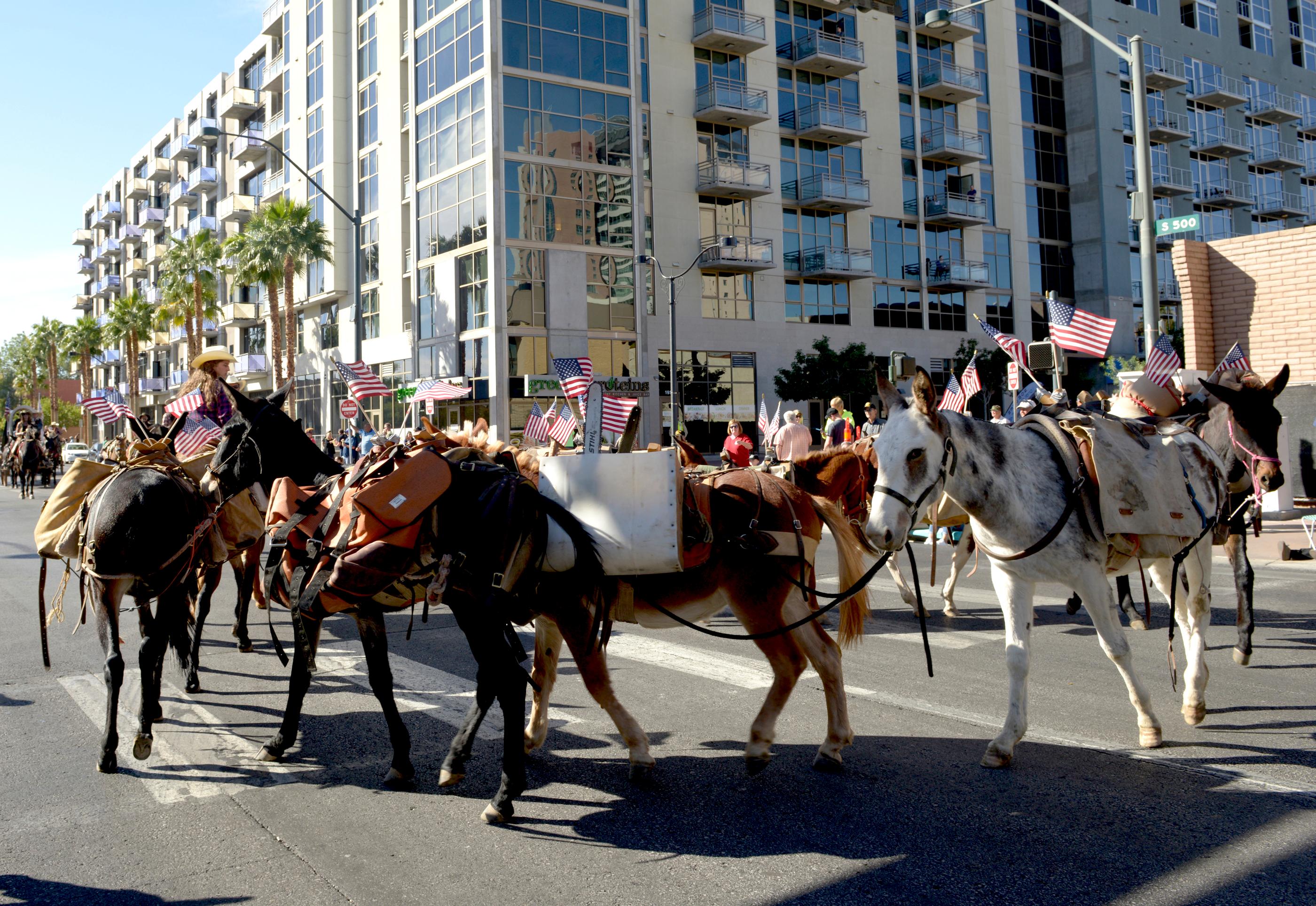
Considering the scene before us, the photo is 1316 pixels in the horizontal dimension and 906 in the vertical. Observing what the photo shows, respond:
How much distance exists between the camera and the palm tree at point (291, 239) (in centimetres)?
4612

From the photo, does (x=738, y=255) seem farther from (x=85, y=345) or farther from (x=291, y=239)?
(x=85, y=345)

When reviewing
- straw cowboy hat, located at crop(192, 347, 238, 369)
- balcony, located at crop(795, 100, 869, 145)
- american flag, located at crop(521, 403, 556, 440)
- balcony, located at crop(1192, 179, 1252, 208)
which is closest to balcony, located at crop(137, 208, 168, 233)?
balcony, located at crop(795, 100, 869, 145)

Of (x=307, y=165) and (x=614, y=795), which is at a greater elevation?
(x=307, y=165)

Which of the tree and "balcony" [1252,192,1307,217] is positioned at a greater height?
"balcony" [1252,192,1307,217]

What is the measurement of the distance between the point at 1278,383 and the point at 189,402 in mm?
8717

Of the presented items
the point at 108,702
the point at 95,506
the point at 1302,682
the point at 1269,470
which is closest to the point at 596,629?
the point at 108,702

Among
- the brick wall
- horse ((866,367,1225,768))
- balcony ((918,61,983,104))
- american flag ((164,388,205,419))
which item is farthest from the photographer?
balcony ((918,61,983,104))

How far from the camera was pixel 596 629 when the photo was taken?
16.2 feet

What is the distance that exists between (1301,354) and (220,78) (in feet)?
240

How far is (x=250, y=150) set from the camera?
2435 inches

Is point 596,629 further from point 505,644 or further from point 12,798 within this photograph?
point 12,798

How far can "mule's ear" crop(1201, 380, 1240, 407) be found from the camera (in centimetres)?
737

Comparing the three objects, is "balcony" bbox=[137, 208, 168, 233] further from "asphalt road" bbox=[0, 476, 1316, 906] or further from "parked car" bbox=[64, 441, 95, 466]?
"asphalt road" bbox=[0, 476, 1316, 906]

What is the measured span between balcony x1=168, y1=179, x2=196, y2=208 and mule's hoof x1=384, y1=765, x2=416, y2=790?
78.7 metres
